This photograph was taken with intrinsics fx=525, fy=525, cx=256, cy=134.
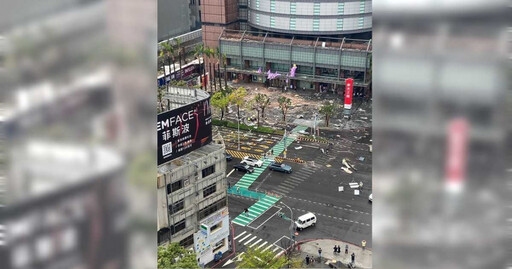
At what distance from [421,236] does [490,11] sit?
134 centimetres

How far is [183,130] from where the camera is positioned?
14320mm

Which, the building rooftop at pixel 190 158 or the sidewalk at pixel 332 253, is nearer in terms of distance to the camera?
the building rooftop at pixel 190 158

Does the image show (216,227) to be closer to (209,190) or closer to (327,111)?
(209,190)

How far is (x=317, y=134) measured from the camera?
25.3m

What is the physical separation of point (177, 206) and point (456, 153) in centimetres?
1144

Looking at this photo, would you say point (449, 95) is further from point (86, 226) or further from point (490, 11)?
point (86, 226)

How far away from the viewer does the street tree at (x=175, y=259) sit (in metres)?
10.4

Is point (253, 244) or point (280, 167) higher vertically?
point (280, 167)

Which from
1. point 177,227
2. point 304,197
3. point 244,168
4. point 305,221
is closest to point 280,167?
point 244,168

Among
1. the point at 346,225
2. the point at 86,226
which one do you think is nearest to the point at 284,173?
the point at 346,225

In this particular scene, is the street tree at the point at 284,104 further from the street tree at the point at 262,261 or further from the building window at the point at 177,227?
the street tree at the point at 262,261

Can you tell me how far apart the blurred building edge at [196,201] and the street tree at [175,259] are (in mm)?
1967

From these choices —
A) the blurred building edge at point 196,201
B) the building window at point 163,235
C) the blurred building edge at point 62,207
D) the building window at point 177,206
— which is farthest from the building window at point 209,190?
the blurred building edge at point 62,207

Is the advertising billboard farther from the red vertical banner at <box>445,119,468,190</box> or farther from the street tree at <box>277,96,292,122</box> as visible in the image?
the street tree at <box>277,96,292,122</box>
